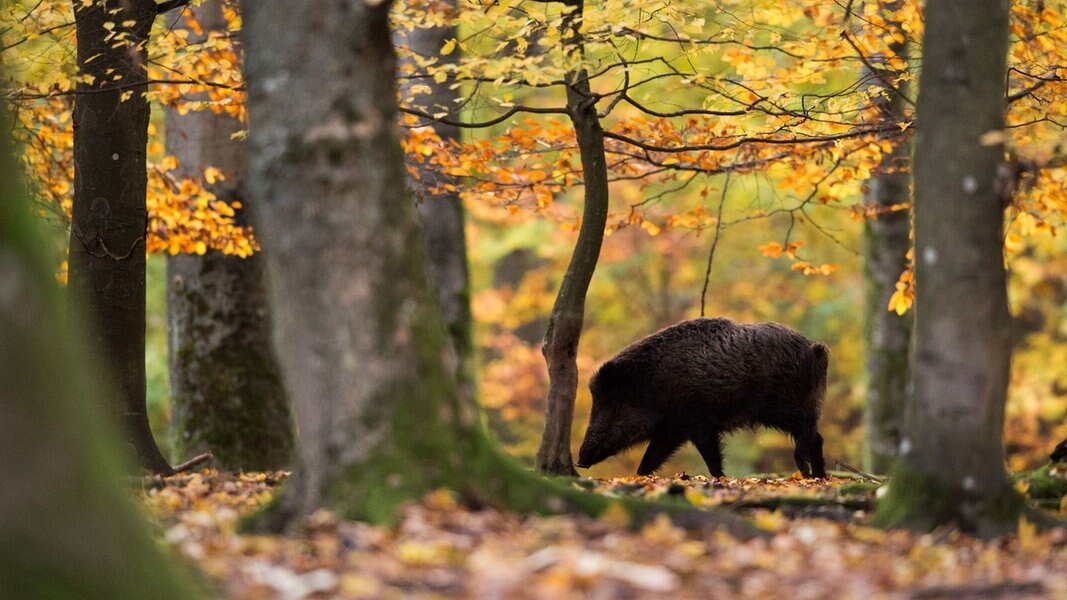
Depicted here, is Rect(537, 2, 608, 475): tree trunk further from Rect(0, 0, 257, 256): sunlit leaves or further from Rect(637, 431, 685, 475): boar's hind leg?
Rect(637, 431, 685, 475): boar's hind leg

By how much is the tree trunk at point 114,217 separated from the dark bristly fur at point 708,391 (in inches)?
176

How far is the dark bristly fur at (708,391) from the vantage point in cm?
1104

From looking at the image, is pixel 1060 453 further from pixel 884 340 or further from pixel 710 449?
pixel 884 340

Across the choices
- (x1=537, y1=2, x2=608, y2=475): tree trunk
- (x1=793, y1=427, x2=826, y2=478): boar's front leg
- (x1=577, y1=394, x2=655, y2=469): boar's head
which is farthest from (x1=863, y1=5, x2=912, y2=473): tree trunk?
(x1=537, y1=2, x2=608, y2=475): tree trunk

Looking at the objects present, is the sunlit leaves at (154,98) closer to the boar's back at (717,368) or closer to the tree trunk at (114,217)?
the tree trunk at (114,217)

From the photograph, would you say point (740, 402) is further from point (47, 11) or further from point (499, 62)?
point (47, 11)

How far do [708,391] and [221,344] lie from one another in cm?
521

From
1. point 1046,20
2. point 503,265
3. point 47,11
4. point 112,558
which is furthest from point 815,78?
point 503,265

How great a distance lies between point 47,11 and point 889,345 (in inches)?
396

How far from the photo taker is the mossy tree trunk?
529cm

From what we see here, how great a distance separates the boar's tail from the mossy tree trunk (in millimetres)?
5978

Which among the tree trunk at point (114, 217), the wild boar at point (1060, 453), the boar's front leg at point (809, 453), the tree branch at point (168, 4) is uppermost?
the tree branch at point (168, 4)

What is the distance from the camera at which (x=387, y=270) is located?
5367 millimetres

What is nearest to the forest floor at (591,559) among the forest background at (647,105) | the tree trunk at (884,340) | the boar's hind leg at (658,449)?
the forest background at (647,105)
